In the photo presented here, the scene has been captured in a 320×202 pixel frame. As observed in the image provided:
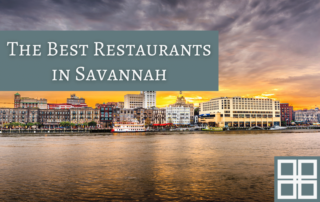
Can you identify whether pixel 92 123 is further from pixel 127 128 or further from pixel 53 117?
pixel 127 128

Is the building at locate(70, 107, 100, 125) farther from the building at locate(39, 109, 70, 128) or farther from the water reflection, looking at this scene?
the water reflection

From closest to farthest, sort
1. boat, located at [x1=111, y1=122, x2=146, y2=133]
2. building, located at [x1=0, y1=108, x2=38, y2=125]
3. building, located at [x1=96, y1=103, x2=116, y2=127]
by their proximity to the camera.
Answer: boat, located at [x1=111, y1=122, x2=146, y2=133] < building, located at [x1=0, y1=108, x2=38, y2=125] < building, located at [x1=96, y1=103, x2=116, y2=127]

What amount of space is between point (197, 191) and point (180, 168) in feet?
34.7

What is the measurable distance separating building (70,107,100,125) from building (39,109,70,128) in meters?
3.40

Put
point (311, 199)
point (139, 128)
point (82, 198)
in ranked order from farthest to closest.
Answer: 1. point (139, 128)
2. point (82, 198)
3. point (311, 199)

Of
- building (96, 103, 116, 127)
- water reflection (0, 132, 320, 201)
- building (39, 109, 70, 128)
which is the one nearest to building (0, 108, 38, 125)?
building (39, 109, 70, 128)

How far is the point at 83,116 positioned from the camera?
648 feet

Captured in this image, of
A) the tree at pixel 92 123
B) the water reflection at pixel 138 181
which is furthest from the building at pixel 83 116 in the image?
the water reflection at pixel 138 181

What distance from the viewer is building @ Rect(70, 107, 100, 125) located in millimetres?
196375

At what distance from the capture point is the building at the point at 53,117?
643 feet

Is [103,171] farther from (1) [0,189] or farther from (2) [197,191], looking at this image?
(2) [197,191]

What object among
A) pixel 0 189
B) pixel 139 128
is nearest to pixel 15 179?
pixel 0 189

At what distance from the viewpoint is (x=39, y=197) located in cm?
2044

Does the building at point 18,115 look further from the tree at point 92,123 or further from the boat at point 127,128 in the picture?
the boat at point 127,128
